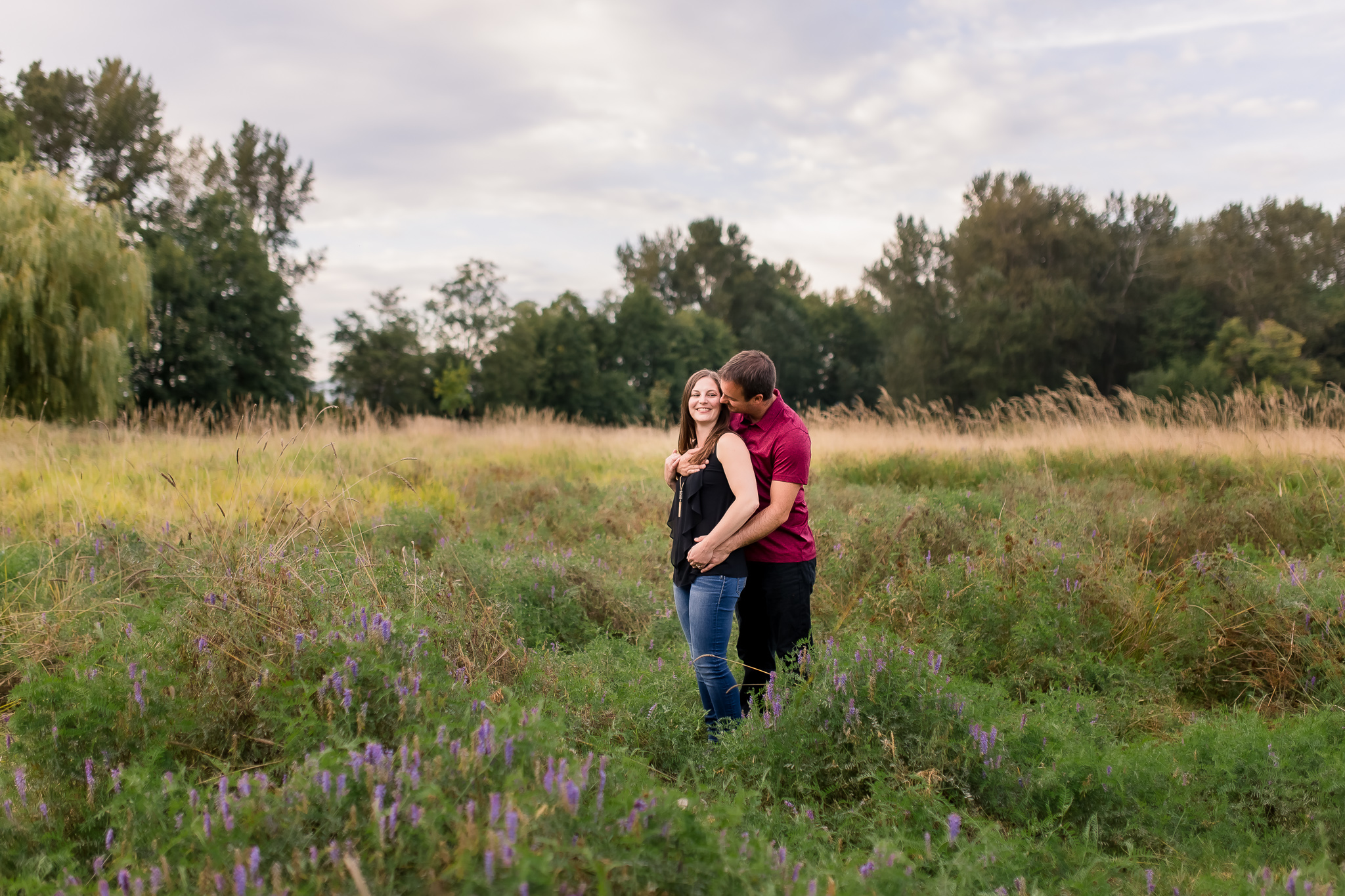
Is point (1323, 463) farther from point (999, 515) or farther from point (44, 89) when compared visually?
point (44, 89)

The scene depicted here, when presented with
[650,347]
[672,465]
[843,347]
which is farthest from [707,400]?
[843,347]

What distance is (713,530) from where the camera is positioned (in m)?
3.40

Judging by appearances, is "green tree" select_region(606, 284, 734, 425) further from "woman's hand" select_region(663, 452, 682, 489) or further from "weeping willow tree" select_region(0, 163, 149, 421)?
"woman's hand" select_region(663, 452, 682, 489)

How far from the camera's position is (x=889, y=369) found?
143ft

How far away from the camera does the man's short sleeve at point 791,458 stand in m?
3.42

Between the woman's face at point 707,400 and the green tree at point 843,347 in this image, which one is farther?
the green tree at point 843,347

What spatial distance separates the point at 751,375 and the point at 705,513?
26.8 inches

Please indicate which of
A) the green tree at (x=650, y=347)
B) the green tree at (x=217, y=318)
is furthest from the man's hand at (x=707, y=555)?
the green tree at (x=650, y=347)

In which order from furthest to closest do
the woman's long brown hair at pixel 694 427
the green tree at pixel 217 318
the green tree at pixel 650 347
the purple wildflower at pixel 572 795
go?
the green tree at pixel 650 347 < the green tree at pixel 217 318 < the woman's long brown hair at pixel 694 427 < the purple wildflower at pixel 572 795

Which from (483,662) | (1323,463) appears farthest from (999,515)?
(483,662)

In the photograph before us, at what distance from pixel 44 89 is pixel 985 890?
44.0 meters

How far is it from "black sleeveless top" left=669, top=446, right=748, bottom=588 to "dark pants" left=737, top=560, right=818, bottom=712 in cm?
16

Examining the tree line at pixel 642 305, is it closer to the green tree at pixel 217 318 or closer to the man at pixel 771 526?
the green tree at pixel 217 318

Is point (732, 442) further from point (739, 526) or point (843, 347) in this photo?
point (843, 347)
